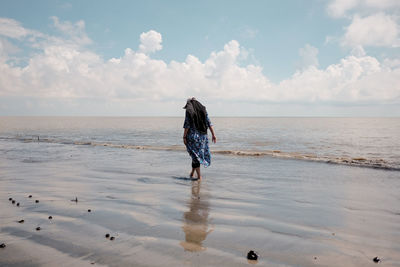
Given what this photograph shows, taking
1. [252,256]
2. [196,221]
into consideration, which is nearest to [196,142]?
[196,221]

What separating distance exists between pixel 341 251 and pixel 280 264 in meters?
0.94

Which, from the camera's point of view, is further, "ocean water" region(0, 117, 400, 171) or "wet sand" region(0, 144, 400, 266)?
"ocean water" region(0, 117, 400, 171)

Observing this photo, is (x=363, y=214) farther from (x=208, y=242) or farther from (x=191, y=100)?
(x=191, y=100)

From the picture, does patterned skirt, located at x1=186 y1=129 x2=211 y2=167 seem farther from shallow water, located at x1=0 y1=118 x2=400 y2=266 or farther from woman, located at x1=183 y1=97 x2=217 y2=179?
shallow water, located at x1=0 y1=118 x2=400 y2=266

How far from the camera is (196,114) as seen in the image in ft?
26.2

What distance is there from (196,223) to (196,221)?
0.11 meters

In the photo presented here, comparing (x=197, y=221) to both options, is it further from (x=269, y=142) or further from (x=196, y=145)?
(x=269, y=142)

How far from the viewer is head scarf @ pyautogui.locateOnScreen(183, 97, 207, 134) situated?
7.87 meters

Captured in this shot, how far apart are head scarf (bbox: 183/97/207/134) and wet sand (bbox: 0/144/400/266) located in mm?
1628

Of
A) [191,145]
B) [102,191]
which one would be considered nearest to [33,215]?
[102,191]

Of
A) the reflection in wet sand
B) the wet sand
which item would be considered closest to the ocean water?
the wet sand

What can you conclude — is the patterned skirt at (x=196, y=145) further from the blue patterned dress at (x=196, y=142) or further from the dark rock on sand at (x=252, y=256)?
the dark rock on sand at (x=252, y=256)

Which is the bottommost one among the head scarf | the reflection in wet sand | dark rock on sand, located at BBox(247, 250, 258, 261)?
the reflection in wet sand

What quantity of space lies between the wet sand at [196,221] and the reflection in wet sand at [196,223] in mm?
15
